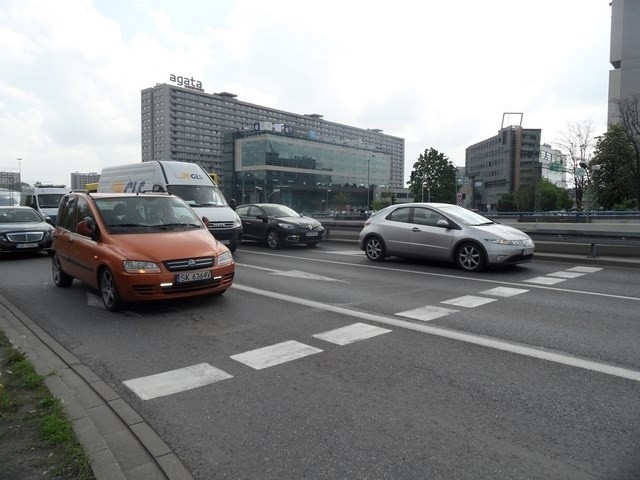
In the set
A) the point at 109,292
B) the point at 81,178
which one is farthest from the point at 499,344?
the point at 81,178

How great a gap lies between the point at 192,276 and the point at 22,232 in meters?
9.24

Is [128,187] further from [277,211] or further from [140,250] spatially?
[140,250]

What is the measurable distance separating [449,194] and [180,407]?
325 feet

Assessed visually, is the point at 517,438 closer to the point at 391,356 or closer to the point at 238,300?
the point at 391,356

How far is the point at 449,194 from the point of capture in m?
98.4

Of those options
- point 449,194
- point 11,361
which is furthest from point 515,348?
point 449,194

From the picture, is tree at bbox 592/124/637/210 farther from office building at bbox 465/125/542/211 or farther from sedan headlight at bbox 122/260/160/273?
office building at bbox 465/125/542/211

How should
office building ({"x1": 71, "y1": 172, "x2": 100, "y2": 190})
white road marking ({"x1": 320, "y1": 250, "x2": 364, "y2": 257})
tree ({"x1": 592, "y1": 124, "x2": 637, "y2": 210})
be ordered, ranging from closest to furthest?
white road marking ({"x1": 320, "y1": 250, "x2": 364, "y2": 257})
tree ({"x1": 592, "y1": 124, "x2": 637, "y2": 210})
office building ({"x1": 71, "y1": 172, "x2": 100, "y2": 190})

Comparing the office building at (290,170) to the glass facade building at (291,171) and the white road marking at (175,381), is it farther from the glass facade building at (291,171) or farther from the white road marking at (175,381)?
the white road marking at (175,381)

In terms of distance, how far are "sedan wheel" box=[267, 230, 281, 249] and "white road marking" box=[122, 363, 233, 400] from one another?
38.5 feet

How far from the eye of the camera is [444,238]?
11.1 m

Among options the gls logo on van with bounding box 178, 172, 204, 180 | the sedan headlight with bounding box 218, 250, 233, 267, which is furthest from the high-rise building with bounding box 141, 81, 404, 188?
the sedan headlight with bounding box 218, 250, 233, 267

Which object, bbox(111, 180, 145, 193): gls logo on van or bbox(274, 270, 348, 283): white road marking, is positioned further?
bbox(111, 180, 145, 193): gls logo on van

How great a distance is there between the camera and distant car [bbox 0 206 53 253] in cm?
1311
